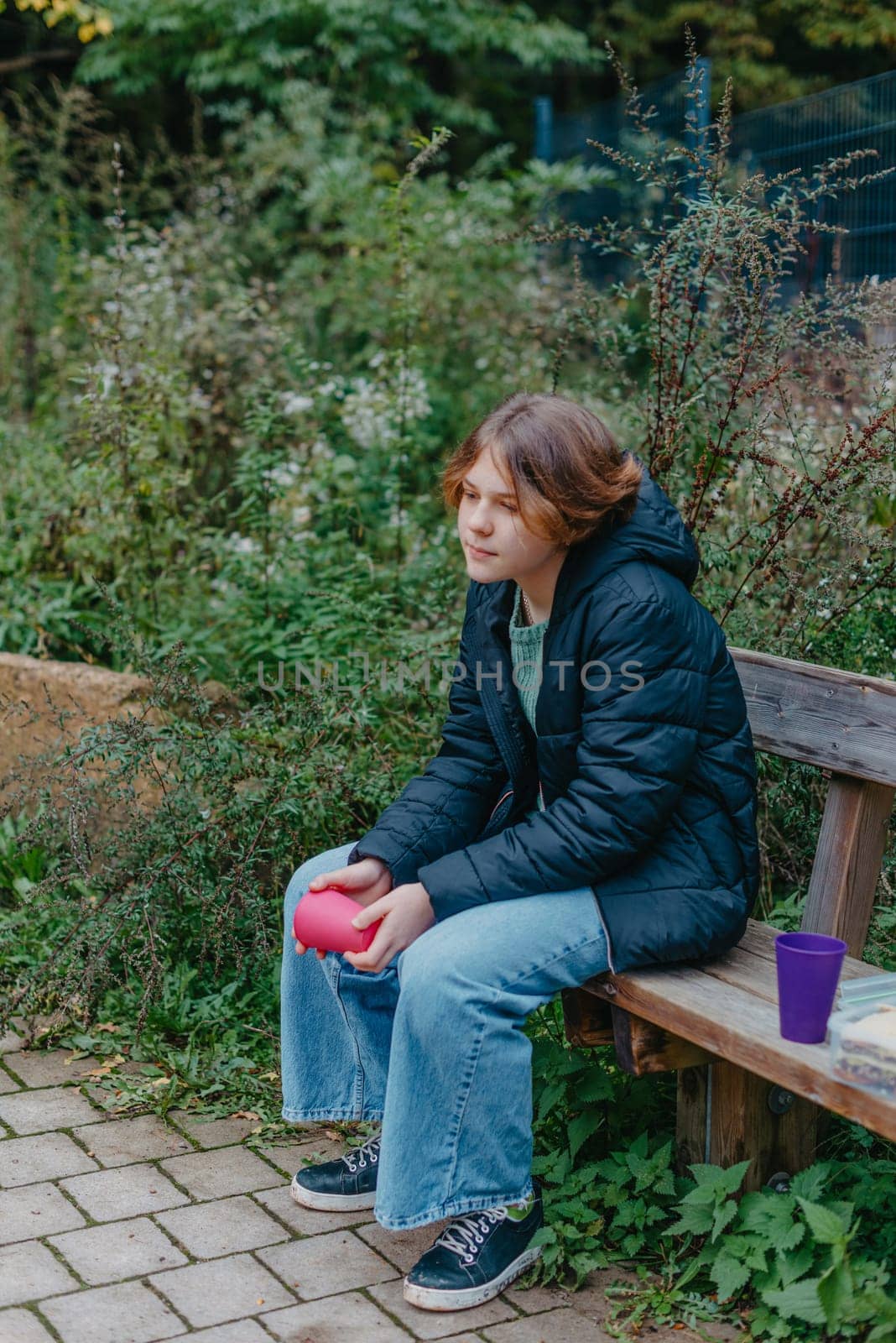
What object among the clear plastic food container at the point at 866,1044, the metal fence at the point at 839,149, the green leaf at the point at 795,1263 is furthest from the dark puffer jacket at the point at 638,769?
the metal fence at the point at 839,149

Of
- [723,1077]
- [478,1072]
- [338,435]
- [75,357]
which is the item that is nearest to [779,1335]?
[723,1077]

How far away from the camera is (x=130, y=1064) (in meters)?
3.35

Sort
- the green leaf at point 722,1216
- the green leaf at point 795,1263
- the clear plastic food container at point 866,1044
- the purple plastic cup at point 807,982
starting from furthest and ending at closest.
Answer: the green leaf at point 722,1216 → the green leaf at point 795,1263 → the purple plastic cup at point 807,982 → the clear plastic food container at point 866,1044

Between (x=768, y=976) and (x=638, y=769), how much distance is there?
0.44 metres

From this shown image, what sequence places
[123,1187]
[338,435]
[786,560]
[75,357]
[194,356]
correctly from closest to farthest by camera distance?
[123,1187] < [786,560] < [338,435] < [194,356] < [75,357]

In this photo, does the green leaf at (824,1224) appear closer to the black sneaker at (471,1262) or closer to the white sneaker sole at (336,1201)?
the black sneaker at (471,1262)

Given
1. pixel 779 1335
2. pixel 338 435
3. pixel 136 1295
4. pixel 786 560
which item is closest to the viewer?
pixel 779 1335

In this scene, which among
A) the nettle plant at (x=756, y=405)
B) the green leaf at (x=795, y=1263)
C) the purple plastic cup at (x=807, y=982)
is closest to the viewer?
the purple plastic cup at (x=807, y=982)

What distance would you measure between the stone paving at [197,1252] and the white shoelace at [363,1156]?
0.29 feet

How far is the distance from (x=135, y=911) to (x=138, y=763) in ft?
1.14

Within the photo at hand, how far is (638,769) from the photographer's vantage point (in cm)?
241

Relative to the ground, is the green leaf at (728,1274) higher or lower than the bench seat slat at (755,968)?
lower

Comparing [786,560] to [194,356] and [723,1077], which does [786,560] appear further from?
[194,356]

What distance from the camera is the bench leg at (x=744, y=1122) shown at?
2570 millimetres
